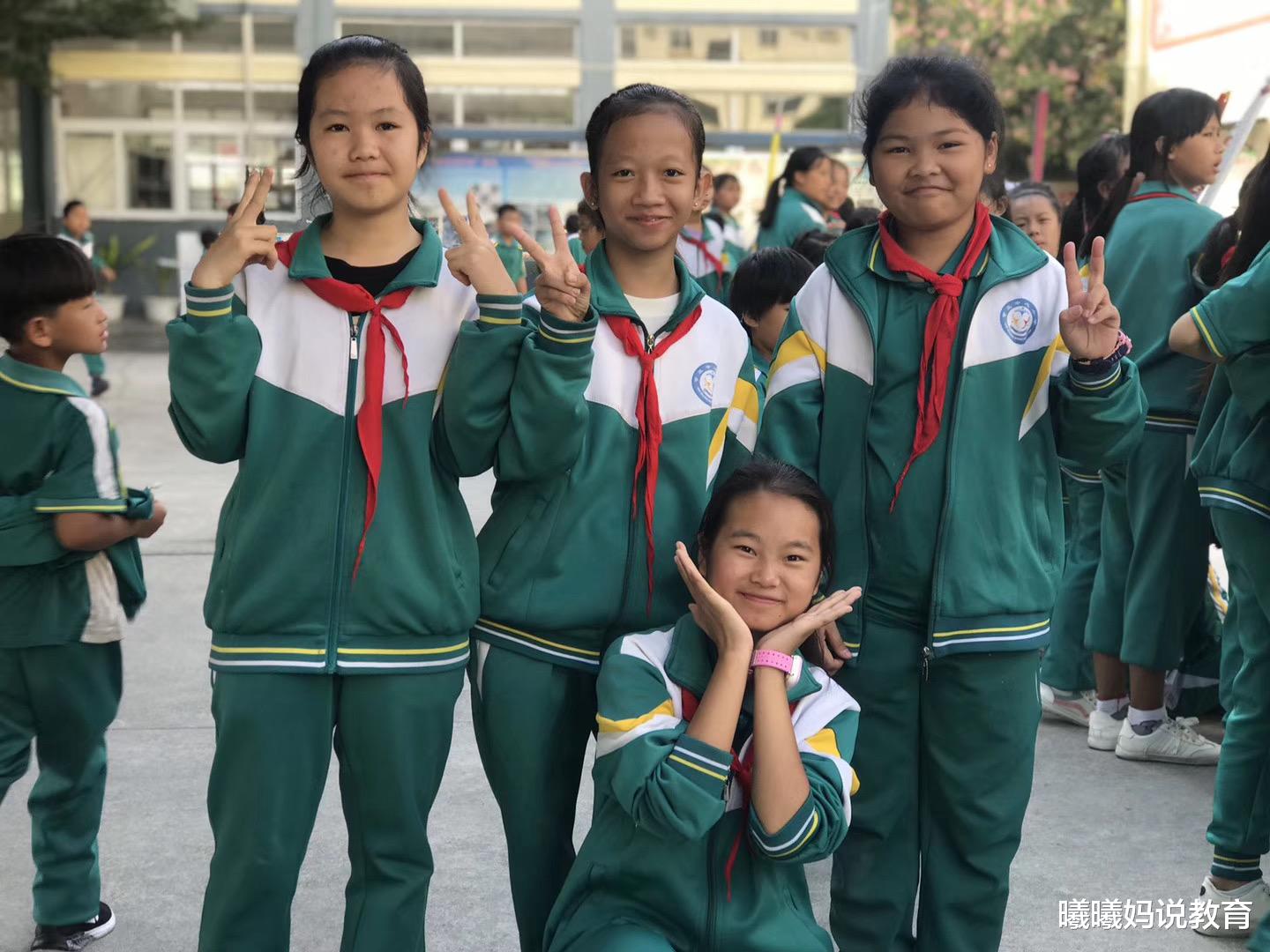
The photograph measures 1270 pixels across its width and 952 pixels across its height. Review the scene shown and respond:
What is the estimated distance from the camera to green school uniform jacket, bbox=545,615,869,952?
195 cm

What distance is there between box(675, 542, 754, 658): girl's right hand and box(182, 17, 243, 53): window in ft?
64.1

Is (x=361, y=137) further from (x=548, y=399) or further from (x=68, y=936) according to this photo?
(x=68, y=936)

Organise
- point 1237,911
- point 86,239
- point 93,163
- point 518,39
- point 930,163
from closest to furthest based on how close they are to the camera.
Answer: point 930,163 < point 1237,911 < point 86,239 < point 93,163 < point 518,39

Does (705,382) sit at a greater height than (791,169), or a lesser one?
lesser

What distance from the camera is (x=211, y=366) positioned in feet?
6.53

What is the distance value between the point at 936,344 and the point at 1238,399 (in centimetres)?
76

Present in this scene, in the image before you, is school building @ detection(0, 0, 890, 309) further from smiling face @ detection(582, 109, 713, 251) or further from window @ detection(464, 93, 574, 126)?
smiling face @ detection(582, 109, 713, 251)

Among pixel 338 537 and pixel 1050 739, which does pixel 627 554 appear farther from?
pixel 1050 739

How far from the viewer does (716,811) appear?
A: 75.7 inches

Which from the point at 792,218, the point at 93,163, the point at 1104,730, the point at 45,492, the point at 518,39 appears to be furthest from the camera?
the point at 518,39

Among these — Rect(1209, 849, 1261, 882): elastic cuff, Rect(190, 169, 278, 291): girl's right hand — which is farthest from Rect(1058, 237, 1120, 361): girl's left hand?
Rect(1209, 849, 1261, 882): elastic cuff

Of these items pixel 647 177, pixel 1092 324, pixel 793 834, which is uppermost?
pixel 647 177

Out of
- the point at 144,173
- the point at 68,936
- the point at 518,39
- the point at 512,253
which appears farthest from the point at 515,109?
the point at 68,936

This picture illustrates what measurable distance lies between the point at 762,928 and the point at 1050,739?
7.44 ft
